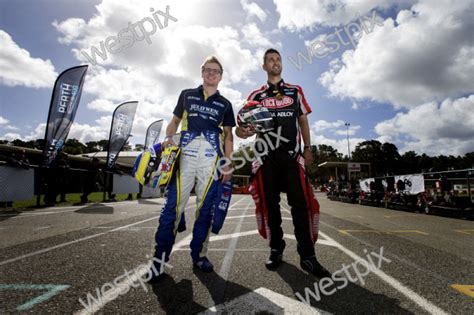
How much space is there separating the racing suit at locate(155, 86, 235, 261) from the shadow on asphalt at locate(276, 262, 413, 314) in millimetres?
997

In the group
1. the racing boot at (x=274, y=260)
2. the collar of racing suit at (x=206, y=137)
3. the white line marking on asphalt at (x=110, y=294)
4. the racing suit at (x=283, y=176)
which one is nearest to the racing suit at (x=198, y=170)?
the collar of racing suit at (x=206, y=137)

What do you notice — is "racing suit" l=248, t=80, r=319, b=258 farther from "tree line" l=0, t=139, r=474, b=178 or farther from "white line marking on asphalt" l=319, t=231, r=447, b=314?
"tree line" l=0, t=139, r=474, b=178

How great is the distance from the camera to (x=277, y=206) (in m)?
3.13

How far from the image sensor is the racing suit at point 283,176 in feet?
9.74

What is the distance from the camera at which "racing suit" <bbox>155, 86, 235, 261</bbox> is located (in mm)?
2641

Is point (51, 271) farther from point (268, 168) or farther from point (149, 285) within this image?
point (268, 168)

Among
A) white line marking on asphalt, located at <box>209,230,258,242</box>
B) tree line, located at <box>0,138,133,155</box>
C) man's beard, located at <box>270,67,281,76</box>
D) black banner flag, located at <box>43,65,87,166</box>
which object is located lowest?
white line marking on asphalt, located at <box>209,230,258,242</box>

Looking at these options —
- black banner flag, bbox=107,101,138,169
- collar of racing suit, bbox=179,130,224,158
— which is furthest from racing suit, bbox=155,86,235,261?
black banner flag, bbox=107,101,138,169

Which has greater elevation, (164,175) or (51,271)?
(164,175)

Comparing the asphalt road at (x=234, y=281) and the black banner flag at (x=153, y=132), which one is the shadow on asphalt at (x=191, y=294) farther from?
the black banner flag at (x=153, y=132)

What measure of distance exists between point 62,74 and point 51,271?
1180cm

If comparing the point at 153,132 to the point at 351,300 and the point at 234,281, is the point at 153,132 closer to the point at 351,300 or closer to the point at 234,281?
the point at 234,281

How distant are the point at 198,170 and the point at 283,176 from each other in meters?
1.03

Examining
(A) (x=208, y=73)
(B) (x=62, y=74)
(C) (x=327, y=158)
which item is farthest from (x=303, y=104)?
(C) (x=327, y=158)
